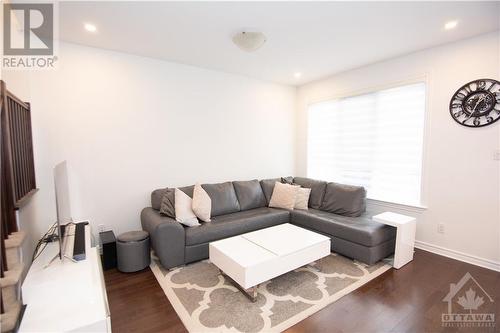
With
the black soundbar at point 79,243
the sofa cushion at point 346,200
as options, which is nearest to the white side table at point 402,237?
the sofa cushion at point 346,200

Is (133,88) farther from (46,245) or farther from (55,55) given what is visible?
(46,245)

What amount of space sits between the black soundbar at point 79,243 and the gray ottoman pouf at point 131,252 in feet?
1.30

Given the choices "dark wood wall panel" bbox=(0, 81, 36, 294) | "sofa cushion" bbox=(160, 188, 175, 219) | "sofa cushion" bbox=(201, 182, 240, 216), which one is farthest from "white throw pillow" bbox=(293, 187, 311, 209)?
"dark wood wall panel" bbox=(0, 81, 36, 294)

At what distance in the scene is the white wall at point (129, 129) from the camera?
2859 millimetres

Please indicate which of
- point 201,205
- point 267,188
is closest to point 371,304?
point 201,205

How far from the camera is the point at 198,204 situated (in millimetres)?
3152

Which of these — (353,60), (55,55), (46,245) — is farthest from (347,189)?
(55,55)

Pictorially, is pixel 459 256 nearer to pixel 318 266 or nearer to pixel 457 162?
pixel 457 162

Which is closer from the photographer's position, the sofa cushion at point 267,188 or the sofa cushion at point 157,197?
the sofa cushion at point 157,197

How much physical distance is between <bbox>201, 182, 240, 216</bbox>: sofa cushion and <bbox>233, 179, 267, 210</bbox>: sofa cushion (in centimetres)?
10

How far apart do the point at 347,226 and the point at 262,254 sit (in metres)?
1.34

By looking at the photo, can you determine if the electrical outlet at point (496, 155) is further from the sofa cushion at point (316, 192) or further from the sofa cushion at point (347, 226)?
the sofa cushion at point (316, 192)

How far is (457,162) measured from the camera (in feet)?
9.90

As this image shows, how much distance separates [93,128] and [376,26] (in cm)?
357
